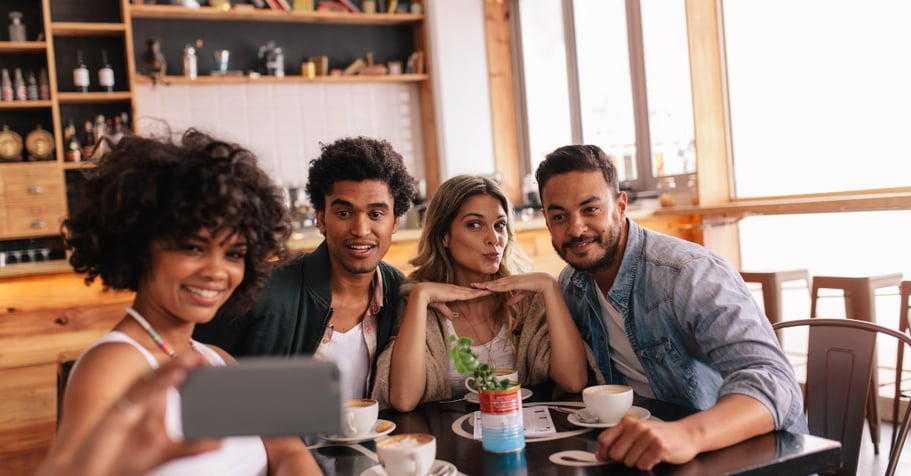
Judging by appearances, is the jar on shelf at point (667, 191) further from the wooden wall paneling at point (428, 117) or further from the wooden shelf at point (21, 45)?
the wooden shelf at point (21, 45)

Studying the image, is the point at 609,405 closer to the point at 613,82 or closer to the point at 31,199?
the point at 613,82

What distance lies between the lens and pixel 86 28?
5012 mm

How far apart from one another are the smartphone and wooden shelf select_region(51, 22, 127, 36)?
496cm

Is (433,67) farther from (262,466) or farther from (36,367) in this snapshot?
(262,466)

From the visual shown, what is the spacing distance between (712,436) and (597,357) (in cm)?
77

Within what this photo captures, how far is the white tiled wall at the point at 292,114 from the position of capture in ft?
18.1

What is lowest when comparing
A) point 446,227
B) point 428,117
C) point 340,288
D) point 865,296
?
point 865,296

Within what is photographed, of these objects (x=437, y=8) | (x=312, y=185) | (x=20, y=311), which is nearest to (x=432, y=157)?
(x=437, y=8)

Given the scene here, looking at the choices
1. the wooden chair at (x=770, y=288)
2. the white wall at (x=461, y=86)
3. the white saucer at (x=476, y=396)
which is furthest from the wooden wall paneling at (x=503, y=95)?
the white saucer at (x=476, y=396)

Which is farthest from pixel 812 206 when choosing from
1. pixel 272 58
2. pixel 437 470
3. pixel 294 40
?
pixel 294 40

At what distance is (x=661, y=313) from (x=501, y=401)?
65 cm

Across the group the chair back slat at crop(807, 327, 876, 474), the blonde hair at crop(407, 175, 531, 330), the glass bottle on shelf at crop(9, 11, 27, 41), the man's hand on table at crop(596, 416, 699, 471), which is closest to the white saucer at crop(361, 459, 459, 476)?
the man's hand on table at crop(596, 416, 699, 471)

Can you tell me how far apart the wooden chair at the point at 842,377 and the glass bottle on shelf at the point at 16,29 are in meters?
4.87

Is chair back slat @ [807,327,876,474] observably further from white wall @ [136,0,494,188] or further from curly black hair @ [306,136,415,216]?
white wall @ [136,0,494,188]
